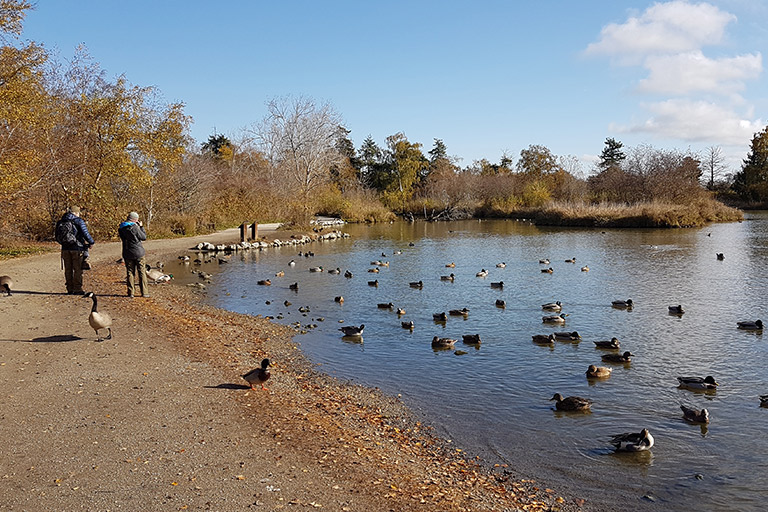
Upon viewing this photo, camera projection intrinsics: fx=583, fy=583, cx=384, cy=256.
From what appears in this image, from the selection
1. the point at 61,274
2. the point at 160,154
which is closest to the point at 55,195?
the point at 160,154

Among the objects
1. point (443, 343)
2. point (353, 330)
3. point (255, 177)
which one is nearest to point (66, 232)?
point (353, 330)

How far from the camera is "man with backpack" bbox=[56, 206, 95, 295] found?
49.2 feet

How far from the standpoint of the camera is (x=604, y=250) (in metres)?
33.8

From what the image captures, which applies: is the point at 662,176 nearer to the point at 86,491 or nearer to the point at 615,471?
the point at 615,471

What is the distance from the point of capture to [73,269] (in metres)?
15.7

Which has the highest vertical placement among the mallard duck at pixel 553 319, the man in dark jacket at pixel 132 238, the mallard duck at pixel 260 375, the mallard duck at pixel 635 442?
the man in dark jacket at pixel 132 238

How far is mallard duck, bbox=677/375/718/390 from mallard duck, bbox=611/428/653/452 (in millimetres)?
2927

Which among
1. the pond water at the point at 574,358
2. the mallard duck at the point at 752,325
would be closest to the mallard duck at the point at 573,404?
the pond water at the point at 574,358

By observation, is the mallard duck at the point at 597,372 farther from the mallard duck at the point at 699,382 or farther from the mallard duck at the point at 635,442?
the mallard duck at the point at 635,442

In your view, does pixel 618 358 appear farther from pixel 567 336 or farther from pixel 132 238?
pixel 132 238

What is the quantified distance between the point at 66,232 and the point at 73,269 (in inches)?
46.9

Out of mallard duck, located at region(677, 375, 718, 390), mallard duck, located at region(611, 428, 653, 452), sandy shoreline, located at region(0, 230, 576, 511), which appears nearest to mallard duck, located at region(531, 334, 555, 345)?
mallard duck, located at region(677, 375, 718, 390)

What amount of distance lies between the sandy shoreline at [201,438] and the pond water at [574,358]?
0.93m

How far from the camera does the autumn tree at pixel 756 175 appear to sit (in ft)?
250
